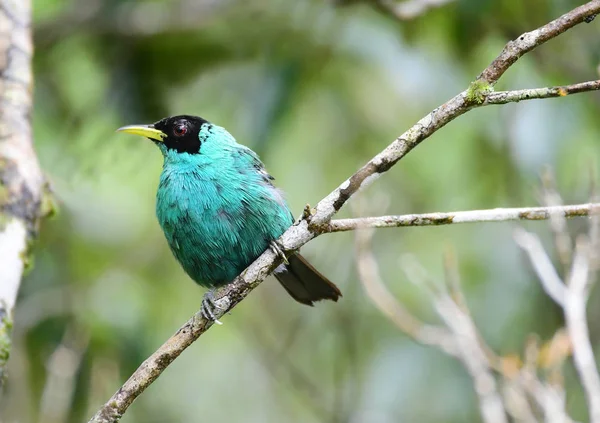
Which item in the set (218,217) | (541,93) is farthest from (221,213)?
(541,93)

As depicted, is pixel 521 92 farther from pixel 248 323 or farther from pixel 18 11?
pixel 248 323

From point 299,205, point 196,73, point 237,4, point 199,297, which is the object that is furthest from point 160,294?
point 237,4

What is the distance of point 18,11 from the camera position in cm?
488

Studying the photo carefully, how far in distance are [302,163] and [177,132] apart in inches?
107

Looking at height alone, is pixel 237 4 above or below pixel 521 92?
above

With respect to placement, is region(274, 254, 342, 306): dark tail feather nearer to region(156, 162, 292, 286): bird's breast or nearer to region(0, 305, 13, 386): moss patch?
region(156, 162, 292, 286): bird's breast

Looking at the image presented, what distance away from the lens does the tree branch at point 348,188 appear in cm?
309

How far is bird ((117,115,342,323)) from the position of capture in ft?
14.7

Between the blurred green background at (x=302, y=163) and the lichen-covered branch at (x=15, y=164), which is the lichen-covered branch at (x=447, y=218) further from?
the blurred green background at (x=302, y=163)

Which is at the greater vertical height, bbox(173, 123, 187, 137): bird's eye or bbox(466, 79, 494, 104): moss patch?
bbox(173, 123, 187, 137): bird's eye

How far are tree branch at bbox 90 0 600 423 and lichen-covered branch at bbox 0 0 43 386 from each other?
0.74 metres

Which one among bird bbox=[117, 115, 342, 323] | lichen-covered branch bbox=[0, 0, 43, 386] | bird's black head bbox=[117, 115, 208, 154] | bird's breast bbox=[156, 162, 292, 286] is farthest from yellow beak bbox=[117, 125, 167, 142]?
lichen-covered branch bbox=[0, 0, 43, 386]

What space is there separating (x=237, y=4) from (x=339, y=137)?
57.0 inches

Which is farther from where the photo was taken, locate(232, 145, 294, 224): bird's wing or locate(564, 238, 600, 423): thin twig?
locate(232, 145, 294, 224): bird's wing
